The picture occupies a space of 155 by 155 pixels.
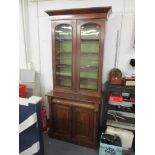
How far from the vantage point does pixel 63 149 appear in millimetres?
2406

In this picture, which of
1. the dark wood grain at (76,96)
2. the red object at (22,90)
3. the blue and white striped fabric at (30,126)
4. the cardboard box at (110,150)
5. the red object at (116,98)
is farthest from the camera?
the red object at (22,90)

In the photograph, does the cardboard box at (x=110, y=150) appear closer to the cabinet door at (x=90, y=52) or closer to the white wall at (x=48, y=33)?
the cabinet door at (x=90, y=52)

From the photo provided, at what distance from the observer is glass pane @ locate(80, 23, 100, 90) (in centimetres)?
223

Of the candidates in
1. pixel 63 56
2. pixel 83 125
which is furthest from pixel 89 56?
pixel 83 125

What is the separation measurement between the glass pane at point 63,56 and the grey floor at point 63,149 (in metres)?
1.04

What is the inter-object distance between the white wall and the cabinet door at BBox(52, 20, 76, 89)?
437 millimetres

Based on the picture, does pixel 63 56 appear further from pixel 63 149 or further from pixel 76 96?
pixel 63 149

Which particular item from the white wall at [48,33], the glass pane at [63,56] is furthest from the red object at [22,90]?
the glass pane at [63,56]

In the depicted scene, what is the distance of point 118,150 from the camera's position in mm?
2000

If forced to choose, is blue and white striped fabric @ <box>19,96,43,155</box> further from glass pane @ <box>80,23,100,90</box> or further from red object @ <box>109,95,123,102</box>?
red object @ <box>109,95,123,102</box>

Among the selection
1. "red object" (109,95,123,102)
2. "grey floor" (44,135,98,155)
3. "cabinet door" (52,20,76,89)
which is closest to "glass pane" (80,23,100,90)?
"cabinet door" (52,20,76,89)

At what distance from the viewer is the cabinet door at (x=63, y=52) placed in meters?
2.26

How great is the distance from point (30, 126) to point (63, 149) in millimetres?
1008
